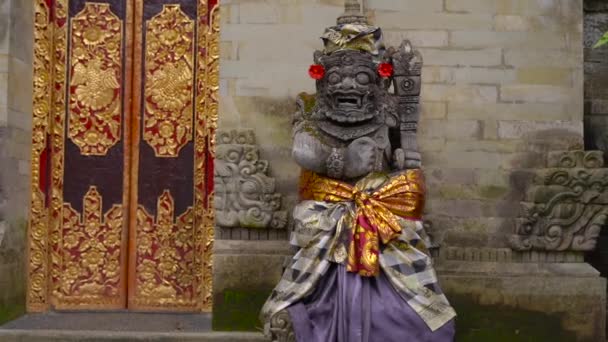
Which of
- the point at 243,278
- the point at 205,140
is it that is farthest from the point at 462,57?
the point at 243,278

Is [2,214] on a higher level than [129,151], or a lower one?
lower

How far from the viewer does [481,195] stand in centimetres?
748

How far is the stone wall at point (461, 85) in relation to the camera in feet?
24.6

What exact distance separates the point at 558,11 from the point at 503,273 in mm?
2303

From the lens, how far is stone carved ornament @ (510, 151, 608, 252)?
733cm

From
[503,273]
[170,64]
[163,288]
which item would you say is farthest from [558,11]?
[163,288]

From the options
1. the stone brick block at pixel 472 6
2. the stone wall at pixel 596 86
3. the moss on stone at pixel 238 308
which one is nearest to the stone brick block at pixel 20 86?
the moss on stone at pixel 238 308

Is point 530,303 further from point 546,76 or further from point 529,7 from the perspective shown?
point 529,7

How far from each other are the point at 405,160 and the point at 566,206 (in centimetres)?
205

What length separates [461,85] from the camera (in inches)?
296

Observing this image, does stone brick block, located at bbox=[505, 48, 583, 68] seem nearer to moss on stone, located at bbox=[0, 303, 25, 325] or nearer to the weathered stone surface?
the weathered stone surface

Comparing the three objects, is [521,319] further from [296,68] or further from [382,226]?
[296,68]

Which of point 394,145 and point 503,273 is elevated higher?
point 394,145

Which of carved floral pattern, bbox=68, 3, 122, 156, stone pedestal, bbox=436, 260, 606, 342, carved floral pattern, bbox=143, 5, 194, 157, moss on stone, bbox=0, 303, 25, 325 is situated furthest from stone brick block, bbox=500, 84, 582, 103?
moss on stone, bbox=0, 303, 25, 325
